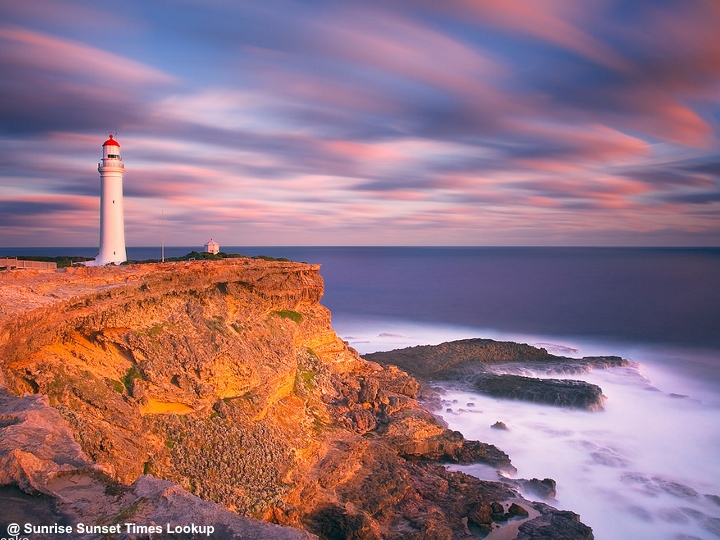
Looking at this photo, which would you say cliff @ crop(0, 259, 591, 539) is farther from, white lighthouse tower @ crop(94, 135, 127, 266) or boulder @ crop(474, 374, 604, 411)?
white lighthouse tower @ crop(94, 135, 127, 266)

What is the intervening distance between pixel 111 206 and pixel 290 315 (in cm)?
1529

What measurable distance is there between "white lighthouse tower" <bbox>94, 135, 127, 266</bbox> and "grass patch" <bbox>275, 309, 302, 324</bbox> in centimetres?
1273

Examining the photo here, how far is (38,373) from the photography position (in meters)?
14.5

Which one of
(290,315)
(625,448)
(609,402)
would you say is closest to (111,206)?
(290,315)

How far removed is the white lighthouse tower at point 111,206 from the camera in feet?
110

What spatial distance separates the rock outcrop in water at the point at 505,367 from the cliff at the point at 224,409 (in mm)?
10492

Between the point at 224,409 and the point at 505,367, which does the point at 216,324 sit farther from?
the point at 505,367

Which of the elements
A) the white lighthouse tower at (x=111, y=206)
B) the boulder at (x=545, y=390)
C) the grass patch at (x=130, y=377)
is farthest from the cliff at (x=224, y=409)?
the white lighthouse tower at (x=111, y=206)

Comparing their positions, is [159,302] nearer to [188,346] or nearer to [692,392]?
[188,346]

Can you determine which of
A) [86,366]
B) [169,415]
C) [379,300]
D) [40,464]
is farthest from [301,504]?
[379,300]

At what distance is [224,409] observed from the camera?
1853 centimetres

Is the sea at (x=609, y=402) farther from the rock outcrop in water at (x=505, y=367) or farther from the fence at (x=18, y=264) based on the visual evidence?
the fence at (x=18, y=264)

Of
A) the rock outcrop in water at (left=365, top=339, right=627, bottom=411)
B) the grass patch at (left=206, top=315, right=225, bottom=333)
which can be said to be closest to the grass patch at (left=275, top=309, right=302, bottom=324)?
the grass patch at (left=206, top=315, right=225, bottom=333)

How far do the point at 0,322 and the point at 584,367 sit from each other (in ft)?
130
